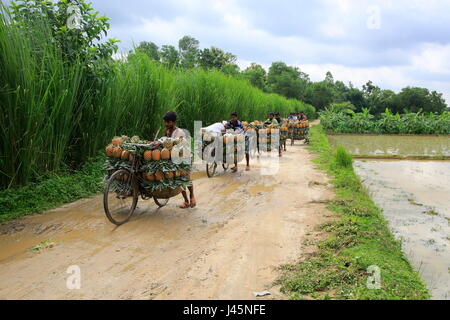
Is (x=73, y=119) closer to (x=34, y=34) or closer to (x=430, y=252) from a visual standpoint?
(x=34, y=34)

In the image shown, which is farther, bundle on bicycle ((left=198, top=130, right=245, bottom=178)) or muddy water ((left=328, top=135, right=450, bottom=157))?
muddy water ((left=328, top=135, right=450, bottom=157))

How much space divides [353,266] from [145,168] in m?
2.99

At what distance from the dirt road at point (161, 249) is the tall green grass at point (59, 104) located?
1094 mm

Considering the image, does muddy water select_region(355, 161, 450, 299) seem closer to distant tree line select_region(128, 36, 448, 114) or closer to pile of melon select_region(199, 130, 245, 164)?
pile of melon select_region(199, 130, 245, 164)

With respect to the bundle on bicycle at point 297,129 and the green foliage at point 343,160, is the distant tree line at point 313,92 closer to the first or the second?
the bundle on bicycle at point 297,129

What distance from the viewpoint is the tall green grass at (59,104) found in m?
5.09

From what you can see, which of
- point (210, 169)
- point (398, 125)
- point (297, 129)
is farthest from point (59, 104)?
point (398, 125)

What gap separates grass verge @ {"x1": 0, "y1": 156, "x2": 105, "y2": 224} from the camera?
198 inches

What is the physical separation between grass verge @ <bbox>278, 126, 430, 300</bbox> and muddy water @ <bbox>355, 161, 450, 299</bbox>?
27 cm

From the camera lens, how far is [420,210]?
21.3 feet

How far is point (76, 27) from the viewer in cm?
678

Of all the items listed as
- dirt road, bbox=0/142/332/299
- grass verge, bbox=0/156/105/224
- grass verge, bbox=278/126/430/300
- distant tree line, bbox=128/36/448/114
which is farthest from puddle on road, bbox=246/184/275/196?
distant tree line, bbox=128/36/448/114

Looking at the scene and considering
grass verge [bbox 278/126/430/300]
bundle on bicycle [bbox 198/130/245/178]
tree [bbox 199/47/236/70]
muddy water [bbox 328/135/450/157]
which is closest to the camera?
grass verge [bbox 278/126/430/300]

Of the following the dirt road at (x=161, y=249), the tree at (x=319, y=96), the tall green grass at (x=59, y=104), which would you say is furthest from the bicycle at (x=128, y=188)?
the tree at (x=319, y=96)
